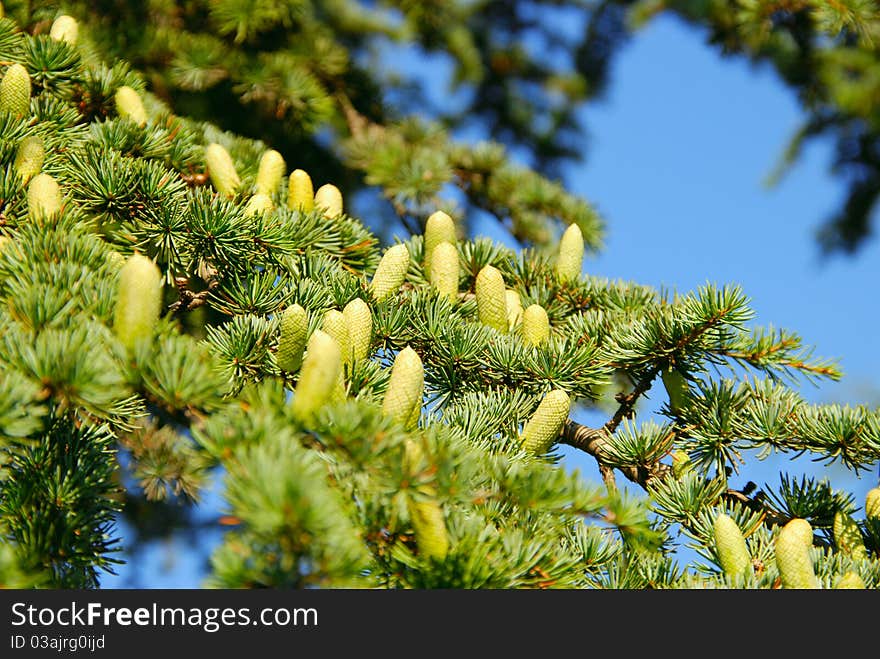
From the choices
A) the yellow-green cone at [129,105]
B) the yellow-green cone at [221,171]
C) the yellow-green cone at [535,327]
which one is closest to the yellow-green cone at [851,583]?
the yellow-green cone at [535,327]

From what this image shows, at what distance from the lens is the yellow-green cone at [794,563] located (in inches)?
31.9

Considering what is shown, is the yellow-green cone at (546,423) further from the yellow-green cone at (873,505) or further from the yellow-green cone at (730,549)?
the yellow-green cone at (873,505)

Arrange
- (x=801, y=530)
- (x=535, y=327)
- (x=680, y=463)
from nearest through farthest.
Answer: (x=801, y=530), (x=680, y=463), (x=535, y=327)

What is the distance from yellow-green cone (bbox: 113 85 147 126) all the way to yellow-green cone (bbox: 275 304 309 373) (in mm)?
675

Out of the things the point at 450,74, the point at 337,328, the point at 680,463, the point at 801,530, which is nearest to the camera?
the point at 801,530

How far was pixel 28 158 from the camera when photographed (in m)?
1.18

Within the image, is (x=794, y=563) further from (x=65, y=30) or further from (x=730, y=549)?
(x=65, y=30)

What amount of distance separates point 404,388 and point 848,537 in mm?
568

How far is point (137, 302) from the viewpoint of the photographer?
795 millimetres

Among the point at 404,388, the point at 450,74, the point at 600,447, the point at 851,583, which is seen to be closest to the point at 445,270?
the point at 600,447

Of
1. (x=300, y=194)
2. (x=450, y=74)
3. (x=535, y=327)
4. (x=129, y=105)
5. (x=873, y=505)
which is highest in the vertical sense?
(x=450, y=74)

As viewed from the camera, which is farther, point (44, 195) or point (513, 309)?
point (513, 309)

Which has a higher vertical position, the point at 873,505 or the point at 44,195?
the point at 44,195

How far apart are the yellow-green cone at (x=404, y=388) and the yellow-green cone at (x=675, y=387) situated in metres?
0.48
